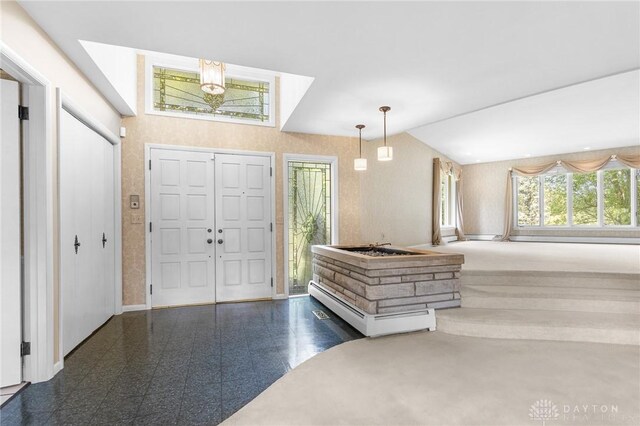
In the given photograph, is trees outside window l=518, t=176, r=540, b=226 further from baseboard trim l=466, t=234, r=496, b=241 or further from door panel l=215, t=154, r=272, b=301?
door panel l=215, t=154, r=272, b=301

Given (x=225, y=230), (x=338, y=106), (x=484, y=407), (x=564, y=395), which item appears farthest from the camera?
(x=225, y=230)

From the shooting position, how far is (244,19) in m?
2.21

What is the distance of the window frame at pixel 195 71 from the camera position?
14.1 ft

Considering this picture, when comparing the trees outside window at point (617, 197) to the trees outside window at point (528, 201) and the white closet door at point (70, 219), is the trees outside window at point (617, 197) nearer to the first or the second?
the trees outside window at point (528, 201)

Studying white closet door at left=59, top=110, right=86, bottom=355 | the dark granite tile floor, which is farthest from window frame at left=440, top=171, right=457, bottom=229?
white closet door at left=59, top=110, right=86, bottom=355

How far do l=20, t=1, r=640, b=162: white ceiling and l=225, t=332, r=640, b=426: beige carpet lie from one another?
103 inches

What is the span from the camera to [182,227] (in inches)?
173

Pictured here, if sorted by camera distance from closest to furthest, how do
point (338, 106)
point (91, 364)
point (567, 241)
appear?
point (91, 364) < point (338, 106) < point (567, 241)

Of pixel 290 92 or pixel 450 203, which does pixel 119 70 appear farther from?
pixel 450 203

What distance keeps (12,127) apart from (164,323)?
2.44 m

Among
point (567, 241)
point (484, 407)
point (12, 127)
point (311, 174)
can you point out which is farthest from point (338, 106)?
point (567, 241)

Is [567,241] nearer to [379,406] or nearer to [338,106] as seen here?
[338,106]

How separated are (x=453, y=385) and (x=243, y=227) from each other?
11.3 feet

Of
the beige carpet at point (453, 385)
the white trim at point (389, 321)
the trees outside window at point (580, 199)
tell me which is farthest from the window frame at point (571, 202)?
the white trim at point (389, 321)
